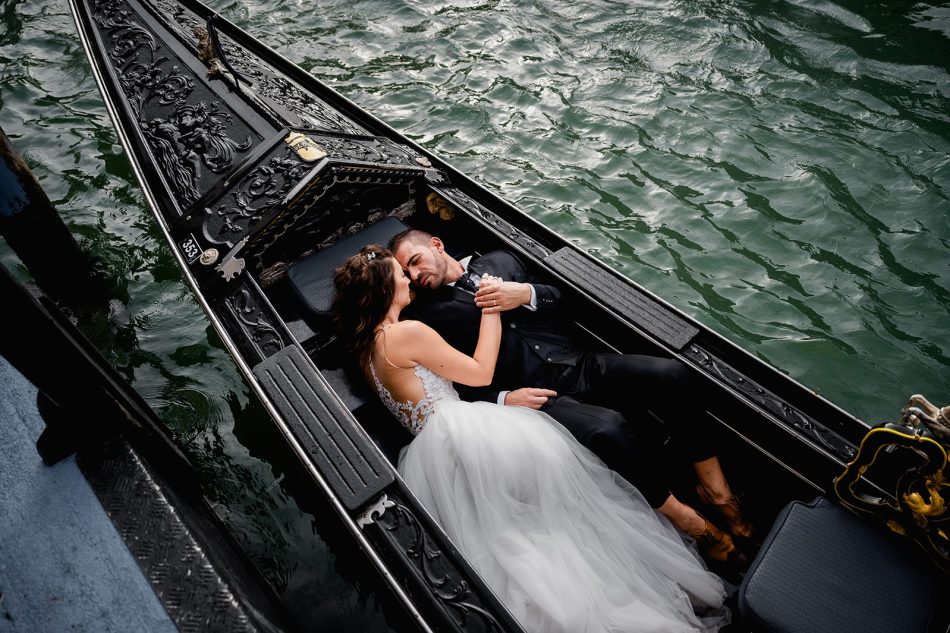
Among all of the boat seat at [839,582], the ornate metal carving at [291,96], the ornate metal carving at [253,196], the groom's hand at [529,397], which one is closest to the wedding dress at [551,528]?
the groom's hand at [529,397]

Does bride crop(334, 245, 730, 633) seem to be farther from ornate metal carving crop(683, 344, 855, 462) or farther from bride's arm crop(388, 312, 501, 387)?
ornate metal carving crop(683, 344, 855, 462)

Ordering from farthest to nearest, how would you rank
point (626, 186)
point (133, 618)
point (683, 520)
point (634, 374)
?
point (626, 186)
point (634, 374)
point (683, 520)
point (133, 618)

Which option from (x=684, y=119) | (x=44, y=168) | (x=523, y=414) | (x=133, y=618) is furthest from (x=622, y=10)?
(x=133, y=618)

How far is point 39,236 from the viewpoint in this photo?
341cm

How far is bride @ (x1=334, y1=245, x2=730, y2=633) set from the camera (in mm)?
1865

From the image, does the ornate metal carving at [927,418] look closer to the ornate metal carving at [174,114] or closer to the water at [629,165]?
the water at [629,165]

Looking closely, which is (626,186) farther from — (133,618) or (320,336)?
(133,618)

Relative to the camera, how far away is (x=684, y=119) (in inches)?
197

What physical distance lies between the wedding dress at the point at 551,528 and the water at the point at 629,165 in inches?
37.9

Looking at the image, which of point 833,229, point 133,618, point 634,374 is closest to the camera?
point 133,618

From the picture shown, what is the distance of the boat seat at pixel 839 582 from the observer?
1.77 metres

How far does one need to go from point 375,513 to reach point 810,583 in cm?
160

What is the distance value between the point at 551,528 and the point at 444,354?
33.1 inches

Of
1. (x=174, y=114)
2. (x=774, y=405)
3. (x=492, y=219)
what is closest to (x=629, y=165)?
(x=492, y=219)
